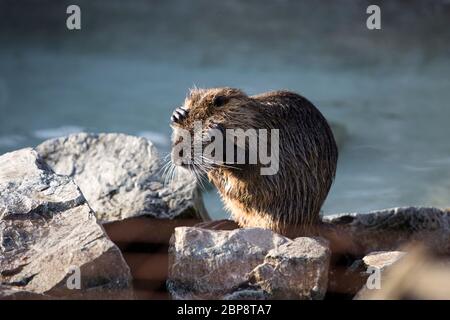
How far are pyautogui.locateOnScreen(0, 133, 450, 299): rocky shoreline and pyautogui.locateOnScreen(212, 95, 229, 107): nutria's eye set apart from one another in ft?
1.34

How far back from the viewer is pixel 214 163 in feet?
8.73

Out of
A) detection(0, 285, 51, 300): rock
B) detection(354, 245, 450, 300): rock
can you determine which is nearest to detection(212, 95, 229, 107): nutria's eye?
detection(354, 245, 450, 300): rock

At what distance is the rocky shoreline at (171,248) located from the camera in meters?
2.34

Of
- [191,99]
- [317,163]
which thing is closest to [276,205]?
[317,163]

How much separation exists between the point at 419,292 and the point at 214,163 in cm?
68

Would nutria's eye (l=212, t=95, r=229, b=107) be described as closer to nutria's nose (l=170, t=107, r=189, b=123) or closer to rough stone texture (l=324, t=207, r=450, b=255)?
nutria's nose (l=170, t=107, r=189, b=123)

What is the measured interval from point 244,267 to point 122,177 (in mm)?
959

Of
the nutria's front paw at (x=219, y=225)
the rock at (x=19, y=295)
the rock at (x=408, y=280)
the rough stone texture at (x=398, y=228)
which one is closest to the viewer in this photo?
the rock at (x=19, y=295)

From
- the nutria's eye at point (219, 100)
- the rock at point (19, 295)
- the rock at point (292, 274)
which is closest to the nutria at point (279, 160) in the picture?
the nutria's eye at point (219, 100)

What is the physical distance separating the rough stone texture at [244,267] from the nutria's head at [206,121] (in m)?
0.28

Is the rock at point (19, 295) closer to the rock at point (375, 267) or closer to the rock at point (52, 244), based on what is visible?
the rock at point (52, 244)

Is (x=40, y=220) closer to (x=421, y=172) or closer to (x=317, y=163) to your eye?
(x=317, y=163)

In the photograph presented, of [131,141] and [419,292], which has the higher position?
[131,141]
